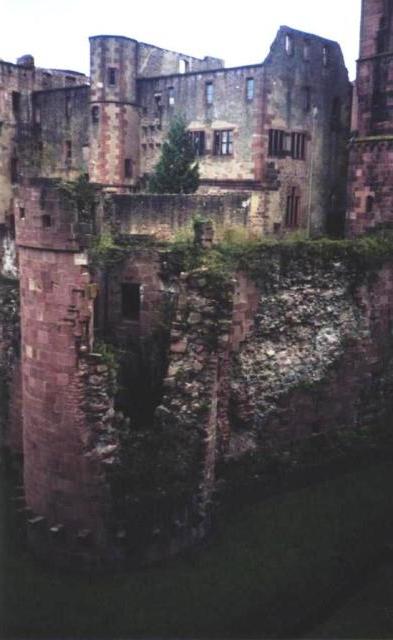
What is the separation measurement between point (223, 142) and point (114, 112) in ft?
21.9

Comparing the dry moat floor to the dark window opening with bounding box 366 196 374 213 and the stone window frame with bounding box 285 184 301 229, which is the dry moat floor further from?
the stone window frame with bounding box 285 184 301 229

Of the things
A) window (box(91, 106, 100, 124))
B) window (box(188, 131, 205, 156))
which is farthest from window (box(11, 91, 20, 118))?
window (box(188, 131, 205, 156))

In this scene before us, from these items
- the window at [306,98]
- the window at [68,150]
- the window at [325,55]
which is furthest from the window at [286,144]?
the window at [68,150]

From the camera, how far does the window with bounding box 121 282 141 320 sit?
20.3 metres

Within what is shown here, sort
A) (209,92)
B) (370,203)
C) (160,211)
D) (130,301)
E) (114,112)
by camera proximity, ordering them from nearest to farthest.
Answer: (130,301)
(160,211)
(370,203)
(209,92)
(114,112)

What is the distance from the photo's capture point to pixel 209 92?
113 feet

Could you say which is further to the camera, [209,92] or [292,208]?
[292,208]

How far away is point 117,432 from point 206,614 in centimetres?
420

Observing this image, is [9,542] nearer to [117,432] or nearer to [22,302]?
[117,432]

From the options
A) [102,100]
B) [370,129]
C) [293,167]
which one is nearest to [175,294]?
[370,129]

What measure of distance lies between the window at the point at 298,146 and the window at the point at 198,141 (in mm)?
4282

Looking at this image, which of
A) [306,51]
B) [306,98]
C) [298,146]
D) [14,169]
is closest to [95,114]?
[14,169]

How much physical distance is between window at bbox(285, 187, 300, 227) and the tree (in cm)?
474

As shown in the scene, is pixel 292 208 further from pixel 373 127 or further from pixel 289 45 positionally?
pixel 373 127
